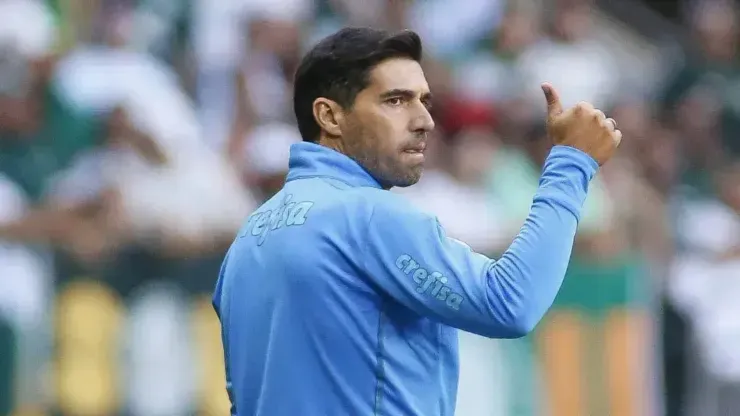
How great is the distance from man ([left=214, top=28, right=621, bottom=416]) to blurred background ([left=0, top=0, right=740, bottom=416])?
447 centimetres

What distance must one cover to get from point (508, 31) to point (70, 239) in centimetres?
453

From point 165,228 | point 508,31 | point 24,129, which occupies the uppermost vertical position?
point 508,31

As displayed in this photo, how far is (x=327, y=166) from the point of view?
3.62 m

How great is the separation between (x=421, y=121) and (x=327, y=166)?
26 cm

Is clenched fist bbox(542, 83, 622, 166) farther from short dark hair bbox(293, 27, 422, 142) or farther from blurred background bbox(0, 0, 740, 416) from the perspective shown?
blurred background bbox(0, 0, 740, 416)

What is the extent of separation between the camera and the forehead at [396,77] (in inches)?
141

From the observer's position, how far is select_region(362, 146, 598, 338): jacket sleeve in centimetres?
330

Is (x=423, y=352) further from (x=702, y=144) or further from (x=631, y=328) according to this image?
(x=702, y=144)

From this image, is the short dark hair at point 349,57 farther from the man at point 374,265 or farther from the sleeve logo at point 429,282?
the sleeve logo at point 429,282

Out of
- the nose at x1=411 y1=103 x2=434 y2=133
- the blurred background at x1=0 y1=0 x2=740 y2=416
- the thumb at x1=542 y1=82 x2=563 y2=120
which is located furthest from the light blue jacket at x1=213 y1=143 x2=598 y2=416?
the blurred background at x1=0 y1=0 x2=740 y2=416

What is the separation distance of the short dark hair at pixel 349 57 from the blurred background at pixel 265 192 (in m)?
4.55

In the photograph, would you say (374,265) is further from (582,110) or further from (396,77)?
(582,110)

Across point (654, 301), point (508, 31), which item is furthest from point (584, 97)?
point (654, 301)

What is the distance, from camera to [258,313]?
3.51 m
